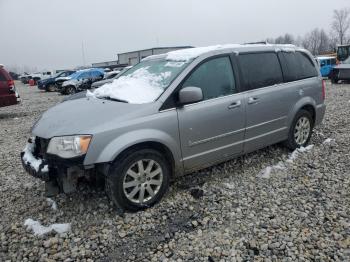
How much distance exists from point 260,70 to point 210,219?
2.37 m

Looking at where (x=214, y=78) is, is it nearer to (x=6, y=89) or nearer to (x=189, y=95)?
(x=189, y=95)

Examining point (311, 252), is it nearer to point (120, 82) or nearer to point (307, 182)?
point (307, 182)

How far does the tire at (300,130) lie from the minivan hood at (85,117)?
274cm

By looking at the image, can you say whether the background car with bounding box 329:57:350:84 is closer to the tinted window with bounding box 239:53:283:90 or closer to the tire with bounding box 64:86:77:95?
the tinted window with bounding box 239:53:283:90

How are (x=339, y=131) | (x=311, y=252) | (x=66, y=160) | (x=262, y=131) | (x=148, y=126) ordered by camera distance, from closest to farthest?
1. (x=311, y=252)
2. (x=66, y=160)
3. (x=148, y=126)
4. (x=262, y=131)
5. (x=339, y=131)

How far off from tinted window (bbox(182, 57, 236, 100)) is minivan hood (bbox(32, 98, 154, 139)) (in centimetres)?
76

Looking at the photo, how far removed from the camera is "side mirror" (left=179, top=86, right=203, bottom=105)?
12.6ft

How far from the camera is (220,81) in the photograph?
4.39 meters

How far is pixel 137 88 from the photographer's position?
4.19m

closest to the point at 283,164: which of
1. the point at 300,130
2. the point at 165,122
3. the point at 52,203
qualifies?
the point at 300,130

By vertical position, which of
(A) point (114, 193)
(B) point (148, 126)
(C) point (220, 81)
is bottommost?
(A) point (114, 193)

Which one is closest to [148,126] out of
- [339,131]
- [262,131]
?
[262,131]

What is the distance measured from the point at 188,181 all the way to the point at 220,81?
1.40 m

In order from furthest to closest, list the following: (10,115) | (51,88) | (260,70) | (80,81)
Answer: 1. (51,88)
2. (80,81)
3. (10,115)
4. (260,70)
